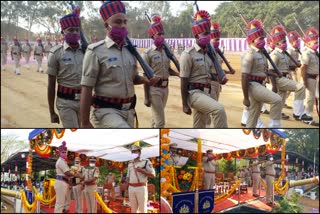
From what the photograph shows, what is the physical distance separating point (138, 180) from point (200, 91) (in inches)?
39.4

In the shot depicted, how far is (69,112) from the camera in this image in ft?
12.6

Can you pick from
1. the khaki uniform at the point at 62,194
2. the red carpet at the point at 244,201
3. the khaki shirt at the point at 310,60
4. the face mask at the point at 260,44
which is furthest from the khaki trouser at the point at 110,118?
the khaki shirt at the point at 310,60

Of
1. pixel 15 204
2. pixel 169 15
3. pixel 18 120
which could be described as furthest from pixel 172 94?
pixel 15 204

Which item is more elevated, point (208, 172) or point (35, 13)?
point (35, 13)

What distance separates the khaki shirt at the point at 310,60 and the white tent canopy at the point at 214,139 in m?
1.28

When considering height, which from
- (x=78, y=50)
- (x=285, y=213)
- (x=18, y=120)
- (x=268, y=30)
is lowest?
(x=285, y=213)

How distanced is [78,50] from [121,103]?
28.2 inches

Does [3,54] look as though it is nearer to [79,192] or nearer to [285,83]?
[79,192]

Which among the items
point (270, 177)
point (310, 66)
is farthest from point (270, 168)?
point (310, 66)

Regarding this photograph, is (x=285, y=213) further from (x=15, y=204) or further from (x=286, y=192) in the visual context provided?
(x=15, y=204)

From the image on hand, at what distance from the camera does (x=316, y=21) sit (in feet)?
14.9

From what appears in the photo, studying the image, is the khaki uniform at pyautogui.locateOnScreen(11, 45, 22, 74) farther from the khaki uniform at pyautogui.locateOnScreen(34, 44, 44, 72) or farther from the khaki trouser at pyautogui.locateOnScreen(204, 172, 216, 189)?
the khaki trouser at pyautogui.locateOnScreen(204, 172, 216, 189)

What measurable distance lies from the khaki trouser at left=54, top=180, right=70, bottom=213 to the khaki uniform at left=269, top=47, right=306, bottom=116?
241cm

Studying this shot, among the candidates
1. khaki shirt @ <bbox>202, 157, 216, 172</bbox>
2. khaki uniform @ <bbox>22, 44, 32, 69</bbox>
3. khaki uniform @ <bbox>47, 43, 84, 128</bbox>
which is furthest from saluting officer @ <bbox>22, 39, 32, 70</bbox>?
khaki shirt @ <bbox>202, 157, 216, 172</bbox>
